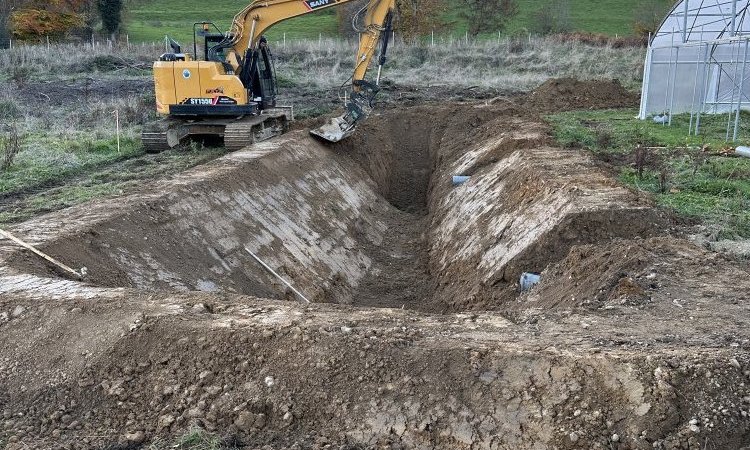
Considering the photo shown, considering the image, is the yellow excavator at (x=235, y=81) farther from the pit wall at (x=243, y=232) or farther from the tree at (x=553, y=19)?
the tree at (x=553, y=19)

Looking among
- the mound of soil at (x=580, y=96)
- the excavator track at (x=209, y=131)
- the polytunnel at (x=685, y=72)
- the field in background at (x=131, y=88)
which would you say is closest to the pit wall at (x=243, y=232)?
the excavator track at (x=209, y=131)

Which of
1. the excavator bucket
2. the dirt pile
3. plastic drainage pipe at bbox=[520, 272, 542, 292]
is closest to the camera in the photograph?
the dirt pile

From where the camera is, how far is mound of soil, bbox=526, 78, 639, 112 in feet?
83.7

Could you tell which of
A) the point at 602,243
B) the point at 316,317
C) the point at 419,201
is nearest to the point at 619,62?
the point at 419,201

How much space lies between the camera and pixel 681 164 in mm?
12945

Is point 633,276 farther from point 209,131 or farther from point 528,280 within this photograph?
point 209,131

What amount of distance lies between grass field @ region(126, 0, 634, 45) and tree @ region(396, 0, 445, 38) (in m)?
1.32

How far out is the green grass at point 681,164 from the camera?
9805mm

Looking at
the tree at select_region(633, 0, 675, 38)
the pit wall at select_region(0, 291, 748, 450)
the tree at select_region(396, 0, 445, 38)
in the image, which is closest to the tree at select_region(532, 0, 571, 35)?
the tree at select_region(633, 0, 675, 38)

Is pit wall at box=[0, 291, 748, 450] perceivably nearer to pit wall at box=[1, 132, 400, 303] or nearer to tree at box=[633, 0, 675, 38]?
pit wall at box=[1, 132, 400, 303]

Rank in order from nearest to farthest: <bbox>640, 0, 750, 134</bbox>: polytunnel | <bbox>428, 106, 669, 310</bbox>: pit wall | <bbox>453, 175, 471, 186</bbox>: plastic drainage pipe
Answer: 1. <bbox>428, 106, 669, 310</bbox>: pit wall
2. <bbox>453, 175, 471, 186</bbox>: plastic drainage pipe
3. <bbox>640, 0, 750, 134</bbox>: polytunnel

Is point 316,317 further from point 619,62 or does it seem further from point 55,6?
point 55,6

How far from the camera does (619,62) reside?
3681 cm

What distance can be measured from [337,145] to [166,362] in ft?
40.8
